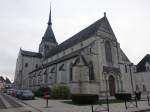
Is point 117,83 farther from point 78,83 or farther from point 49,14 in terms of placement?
point 49,14

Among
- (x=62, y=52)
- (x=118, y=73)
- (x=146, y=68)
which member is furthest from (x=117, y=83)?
(x=146, y=68)

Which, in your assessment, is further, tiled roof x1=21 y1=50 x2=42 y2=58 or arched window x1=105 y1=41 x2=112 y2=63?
tiled roof x1=21 y1=50 x2=42 y2=58

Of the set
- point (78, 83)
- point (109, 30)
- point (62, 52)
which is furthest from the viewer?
point (62, 52)

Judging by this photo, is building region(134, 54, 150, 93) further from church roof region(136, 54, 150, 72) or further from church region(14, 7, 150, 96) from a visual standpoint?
church region(14, 7, 150, 96)

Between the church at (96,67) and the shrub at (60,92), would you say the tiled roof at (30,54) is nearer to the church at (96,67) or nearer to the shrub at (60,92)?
the church at (96,67)

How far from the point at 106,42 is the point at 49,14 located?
39510mm

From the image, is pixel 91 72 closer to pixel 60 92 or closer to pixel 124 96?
pixel 60 92

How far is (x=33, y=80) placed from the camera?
1687 inches

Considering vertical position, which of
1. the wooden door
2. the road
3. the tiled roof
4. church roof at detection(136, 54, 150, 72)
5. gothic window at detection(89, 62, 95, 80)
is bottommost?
the road

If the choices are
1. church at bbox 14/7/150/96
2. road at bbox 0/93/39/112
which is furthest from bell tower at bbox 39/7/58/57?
road at bbox 0/93/39/112

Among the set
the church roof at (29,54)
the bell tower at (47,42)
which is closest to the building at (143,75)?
the bell tower at (47,42)

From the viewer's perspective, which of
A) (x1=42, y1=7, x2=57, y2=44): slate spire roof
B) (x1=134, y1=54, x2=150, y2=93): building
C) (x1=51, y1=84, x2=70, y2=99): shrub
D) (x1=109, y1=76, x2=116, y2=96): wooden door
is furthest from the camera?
(x1=42, y1=7, x2=57, y2=44): slate spire roof

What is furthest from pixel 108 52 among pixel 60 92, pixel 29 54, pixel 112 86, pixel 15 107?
pixel 29 54

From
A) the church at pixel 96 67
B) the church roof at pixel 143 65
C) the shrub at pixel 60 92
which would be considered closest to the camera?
the shrub at pixel 60 92
